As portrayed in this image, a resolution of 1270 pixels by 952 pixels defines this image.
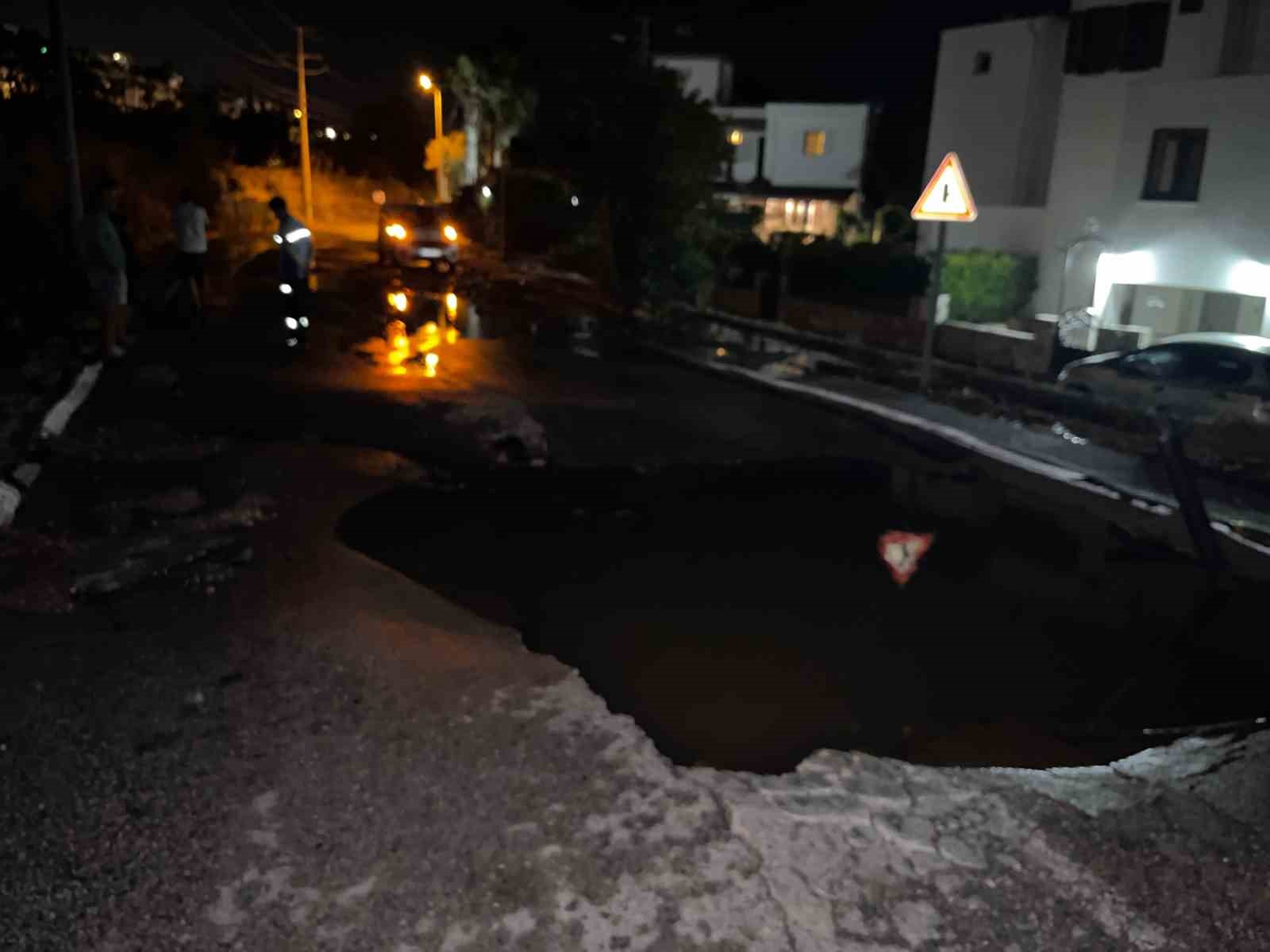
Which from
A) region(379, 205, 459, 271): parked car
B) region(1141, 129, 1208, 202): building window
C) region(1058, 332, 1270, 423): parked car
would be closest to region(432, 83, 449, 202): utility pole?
region(379, 205, 459, 271): parked car

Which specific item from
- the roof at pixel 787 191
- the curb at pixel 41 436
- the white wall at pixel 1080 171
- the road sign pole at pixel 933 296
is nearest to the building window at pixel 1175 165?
the white wall at pixel 1080 171

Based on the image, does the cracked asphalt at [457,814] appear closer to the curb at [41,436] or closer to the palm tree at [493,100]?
the curb at [41,436]

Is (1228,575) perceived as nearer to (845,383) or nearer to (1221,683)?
(1221,683)

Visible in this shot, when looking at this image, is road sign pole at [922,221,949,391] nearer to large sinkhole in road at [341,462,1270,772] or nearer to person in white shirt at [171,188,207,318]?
large sinkhole in road at [341,462,1270,772]

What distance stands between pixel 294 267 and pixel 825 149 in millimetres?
32947

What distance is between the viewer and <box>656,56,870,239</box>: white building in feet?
143

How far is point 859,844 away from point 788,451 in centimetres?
690

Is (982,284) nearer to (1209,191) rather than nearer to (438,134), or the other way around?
(1209,191)

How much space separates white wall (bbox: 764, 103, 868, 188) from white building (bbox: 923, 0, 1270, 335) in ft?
67.3

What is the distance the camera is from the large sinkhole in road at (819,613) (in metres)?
5.20

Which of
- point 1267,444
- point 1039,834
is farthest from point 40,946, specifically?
point 1267,444

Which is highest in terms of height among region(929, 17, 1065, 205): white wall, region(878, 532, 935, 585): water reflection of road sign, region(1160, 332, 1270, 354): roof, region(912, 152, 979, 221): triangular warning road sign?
region(929, 17, 1065, 205): white wall

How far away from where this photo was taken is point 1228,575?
25.1 ft

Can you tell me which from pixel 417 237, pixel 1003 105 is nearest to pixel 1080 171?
pixel 1003 105
